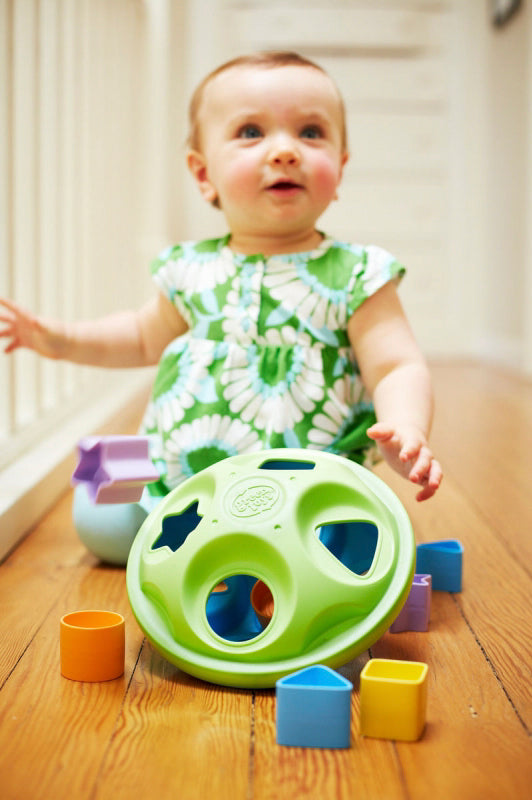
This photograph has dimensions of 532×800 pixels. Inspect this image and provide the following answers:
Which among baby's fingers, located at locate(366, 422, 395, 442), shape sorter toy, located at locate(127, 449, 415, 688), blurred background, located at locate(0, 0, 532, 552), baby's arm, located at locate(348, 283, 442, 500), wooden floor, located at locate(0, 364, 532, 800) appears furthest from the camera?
blurred background, located at locate(0, 0, 532, 552)

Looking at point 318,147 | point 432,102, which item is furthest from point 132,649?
point 432,102

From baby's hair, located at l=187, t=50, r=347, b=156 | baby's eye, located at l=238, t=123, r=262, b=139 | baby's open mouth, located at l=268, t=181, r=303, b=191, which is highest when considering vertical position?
baby's hair, located at l=187, t=50, r=347, b=156

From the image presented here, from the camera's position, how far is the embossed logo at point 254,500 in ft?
2.47

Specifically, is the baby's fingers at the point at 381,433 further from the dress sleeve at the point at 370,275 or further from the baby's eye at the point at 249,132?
the baby's eye at the point at 249,132

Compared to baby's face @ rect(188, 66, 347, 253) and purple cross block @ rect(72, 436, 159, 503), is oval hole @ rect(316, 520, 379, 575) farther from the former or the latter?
baby's face @ rect(188, 66, 347, 253)

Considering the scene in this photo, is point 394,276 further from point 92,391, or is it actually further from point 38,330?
point 92,391

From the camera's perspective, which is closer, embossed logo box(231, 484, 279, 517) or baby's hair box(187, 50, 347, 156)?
embossed logo box(231, 484, 279, 517)

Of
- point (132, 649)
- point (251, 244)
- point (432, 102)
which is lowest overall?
point (132, 649)

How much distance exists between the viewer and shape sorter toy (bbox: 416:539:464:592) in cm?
95

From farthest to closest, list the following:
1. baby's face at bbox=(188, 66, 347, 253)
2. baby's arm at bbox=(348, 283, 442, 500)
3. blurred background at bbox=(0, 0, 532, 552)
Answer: blurred background at bbox=(0, 0, 532, 552)
baby's face at bbox=(188, 66, 347, 253)
baby's arm at bbox=(348, 283, 442, 500)

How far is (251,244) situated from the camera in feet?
3.62

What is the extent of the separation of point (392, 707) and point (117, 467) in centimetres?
38

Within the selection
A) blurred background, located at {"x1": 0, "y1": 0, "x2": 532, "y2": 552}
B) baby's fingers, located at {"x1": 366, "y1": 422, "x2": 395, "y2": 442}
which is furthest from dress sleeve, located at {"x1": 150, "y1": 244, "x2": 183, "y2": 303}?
blurred background, located at {"x1": 0, "y1": 0, "x2": 532, "y2": 552}

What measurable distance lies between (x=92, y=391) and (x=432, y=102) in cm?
244
